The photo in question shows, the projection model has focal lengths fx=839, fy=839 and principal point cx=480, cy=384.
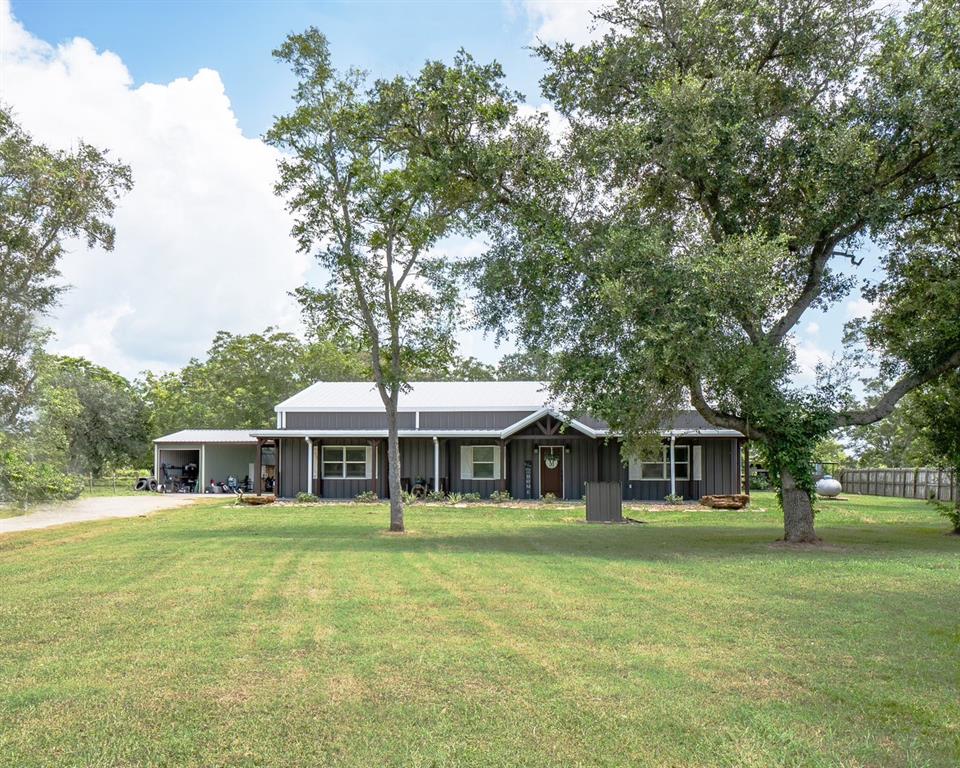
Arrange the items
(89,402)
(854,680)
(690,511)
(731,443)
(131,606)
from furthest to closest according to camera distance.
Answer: (89,402) → (731,443) → (690,511) → (131,606) → (854,680)

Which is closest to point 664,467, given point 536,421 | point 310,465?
point 536,421

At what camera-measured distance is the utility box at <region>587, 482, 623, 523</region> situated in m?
20.5

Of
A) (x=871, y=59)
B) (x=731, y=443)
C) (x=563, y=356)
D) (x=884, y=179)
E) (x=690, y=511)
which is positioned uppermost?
(x=871, y=59)

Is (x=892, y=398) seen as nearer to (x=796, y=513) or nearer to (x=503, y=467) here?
(x=796, y=513)

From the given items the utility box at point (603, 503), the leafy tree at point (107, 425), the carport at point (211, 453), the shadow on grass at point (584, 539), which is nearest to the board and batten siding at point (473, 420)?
the carport at point (211, 453)

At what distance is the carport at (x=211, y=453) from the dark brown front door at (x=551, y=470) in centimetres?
1253

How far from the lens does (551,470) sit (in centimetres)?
2922

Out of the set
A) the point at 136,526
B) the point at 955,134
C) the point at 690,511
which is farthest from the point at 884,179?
the point at 136,526

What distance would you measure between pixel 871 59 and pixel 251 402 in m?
38.2

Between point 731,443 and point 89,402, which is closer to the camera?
point 731,443

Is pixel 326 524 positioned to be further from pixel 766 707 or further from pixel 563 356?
pixel 766 707

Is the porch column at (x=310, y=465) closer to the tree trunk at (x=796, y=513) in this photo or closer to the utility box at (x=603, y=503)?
the utility box at (x=603, y=503)

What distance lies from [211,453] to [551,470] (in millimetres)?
16497

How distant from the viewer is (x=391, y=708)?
5.00 metres
